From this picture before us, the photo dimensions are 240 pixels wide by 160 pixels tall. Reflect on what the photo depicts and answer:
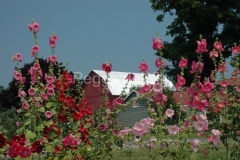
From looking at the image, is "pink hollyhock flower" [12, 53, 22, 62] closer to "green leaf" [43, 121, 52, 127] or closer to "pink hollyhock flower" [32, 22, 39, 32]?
"pink hollyhock flower" [32, 22, 39, 32]

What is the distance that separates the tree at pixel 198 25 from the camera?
30766mm

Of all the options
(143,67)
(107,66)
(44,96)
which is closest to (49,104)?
(44,96)

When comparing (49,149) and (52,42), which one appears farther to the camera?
(52,42)

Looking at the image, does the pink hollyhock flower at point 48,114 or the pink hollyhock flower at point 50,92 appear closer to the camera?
the pink hollyhock flower at point 48,114

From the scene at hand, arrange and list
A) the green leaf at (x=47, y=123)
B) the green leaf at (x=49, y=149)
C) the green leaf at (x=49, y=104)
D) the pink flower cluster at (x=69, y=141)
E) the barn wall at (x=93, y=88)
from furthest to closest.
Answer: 1. the barn wall at (x=93, y=88)
2. the green leaf at (x=49, y=104)
3. the green leaf at (x=47, y=123)
4. the green leaf at (x=49, y=149)
5. the pink flower cluster at (x=69, y=141)

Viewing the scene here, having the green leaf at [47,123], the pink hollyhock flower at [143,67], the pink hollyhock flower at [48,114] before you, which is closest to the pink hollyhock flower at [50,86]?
the pink hollyhock flower at [48,114]

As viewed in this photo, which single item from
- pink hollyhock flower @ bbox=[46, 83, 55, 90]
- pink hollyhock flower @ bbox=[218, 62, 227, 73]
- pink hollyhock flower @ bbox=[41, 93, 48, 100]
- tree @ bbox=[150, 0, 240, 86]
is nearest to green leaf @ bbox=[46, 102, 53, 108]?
pink hollyhock flower @ bbox=[41, 93, 48, 100]

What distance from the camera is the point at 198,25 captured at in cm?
3231

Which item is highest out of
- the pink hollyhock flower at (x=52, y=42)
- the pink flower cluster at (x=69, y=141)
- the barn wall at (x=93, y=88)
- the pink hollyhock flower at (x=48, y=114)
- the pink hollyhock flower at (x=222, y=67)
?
the barn wall at (x=93, y=88)

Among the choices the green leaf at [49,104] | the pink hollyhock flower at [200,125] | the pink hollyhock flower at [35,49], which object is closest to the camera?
the pink hollyhock flower at [200,125]

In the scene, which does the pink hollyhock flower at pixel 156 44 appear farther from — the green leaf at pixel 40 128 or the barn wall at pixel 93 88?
the barn wall at pixel 93 88

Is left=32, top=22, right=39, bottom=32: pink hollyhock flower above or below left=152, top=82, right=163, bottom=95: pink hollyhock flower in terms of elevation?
above

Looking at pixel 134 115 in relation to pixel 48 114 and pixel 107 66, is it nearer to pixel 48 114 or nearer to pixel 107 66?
pixel 48 114

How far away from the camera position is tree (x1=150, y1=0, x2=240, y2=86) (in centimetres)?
3077
